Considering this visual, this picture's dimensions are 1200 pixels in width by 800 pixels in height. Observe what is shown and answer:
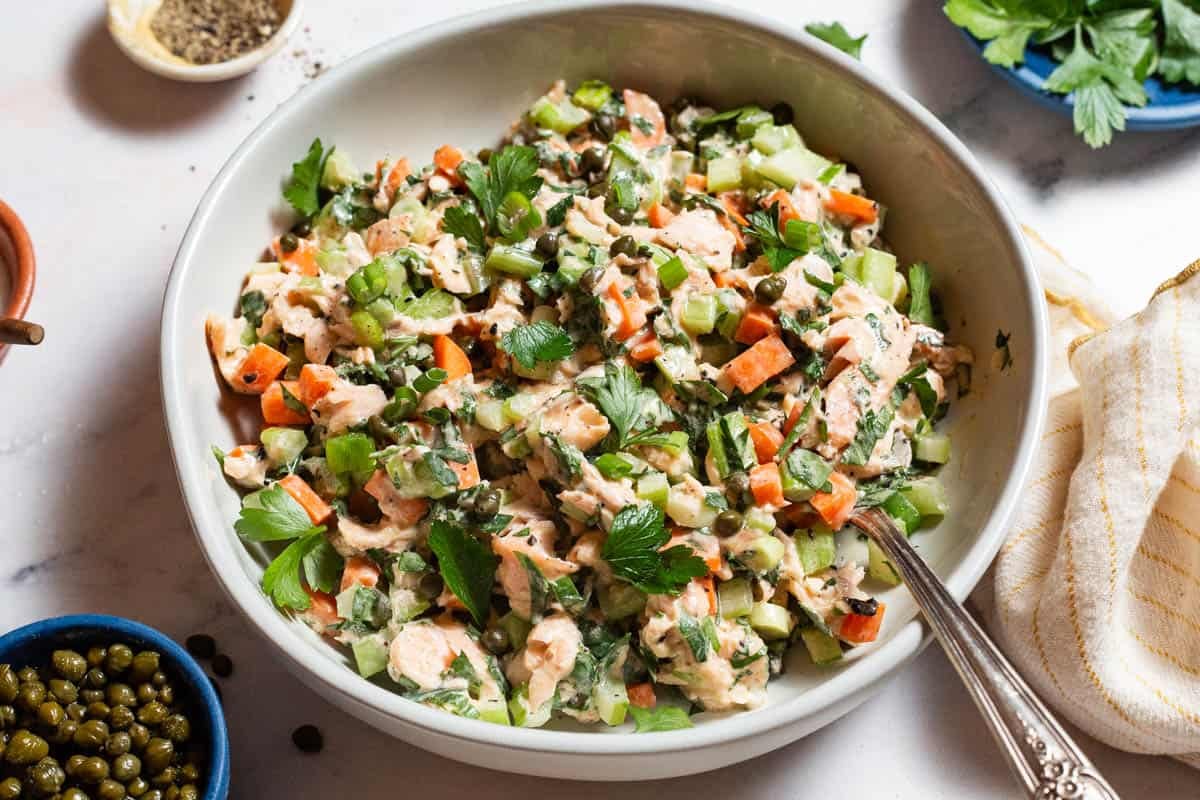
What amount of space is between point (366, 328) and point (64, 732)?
51.7 inches

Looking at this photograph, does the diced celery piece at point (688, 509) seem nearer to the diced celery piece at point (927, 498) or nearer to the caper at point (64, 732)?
the diced celery piece at point (927, 498)

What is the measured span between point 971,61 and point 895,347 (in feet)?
5.42

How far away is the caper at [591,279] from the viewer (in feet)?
9.96

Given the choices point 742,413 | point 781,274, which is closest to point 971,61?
point 781,274

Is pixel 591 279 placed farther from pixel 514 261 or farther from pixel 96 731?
pixel 96 731

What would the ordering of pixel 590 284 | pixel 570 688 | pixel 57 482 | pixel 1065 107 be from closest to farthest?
pixel 570 688 < pixel 590 284 < pixel 57 482 < pixel 1065 107

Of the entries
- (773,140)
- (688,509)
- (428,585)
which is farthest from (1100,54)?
(428,585)

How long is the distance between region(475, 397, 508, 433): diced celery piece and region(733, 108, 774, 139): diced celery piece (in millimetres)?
1228

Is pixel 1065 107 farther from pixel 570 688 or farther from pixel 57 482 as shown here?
pixel 57 482

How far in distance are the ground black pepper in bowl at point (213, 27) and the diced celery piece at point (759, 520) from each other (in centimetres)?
253

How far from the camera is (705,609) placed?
113 inches

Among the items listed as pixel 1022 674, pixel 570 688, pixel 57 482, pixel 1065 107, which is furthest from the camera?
pixel 1065 107

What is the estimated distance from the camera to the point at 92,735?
9.85ft

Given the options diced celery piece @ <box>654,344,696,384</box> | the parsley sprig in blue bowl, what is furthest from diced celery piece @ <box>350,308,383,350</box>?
the parsley sprig in blue bowl
